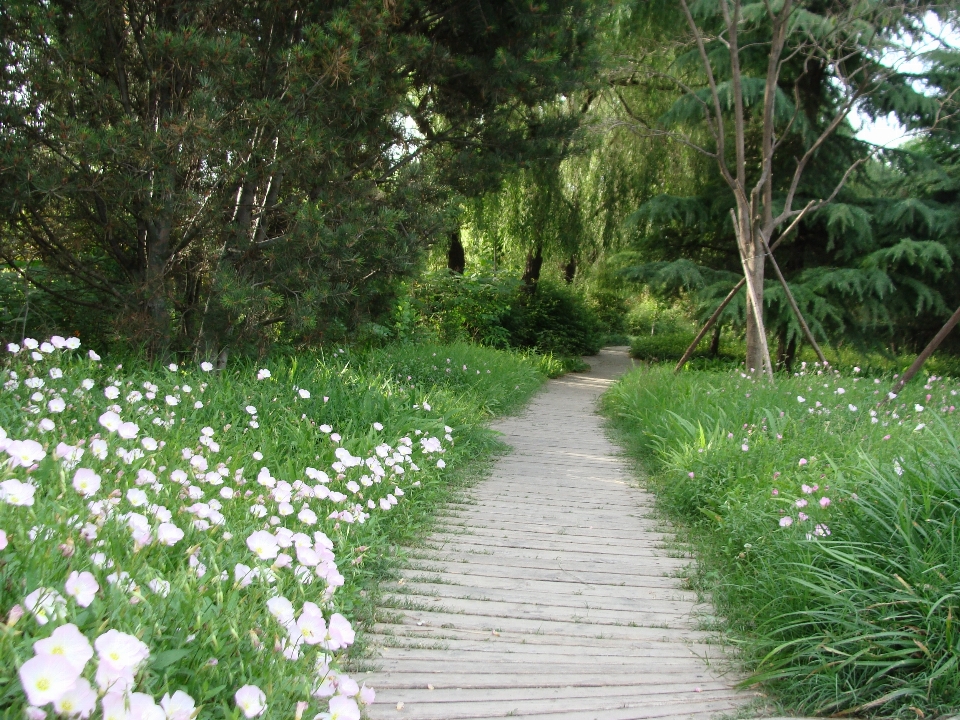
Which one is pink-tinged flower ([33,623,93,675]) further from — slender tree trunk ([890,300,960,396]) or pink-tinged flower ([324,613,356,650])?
slender tree trunk ([890,300,960,396])

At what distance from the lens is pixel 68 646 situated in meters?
1.13

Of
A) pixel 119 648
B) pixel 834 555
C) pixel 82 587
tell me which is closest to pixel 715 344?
pixel 834 555

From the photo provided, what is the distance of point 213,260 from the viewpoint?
18.1 ft

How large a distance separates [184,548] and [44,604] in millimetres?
888

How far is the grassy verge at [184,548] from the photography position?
1348mm

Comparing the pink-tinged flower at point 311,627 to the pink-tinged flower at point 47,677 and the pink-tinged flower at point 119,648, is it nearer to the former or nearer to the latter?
the pink-tinged flower at point 119,648

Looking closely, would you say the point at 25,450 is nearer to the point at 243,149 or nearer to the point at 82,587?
the point at 82,587

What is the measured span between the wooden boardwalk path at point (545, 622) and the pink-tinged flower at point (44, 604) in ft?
3.41

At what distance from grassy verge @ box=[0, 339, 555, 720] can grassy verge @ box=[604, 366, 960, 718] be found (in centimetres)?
153

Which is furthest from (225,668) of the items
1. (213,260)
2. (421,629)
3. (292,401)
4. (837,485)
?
(213,260)

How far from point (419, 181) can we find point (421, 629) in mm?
4288

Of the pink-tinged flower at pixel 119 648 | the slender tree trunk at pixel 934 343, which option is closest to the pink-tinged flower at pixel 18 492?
the pink-tinged flower at pixel 119 648

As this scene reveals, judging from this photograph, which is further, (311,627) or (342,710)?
(311,627)

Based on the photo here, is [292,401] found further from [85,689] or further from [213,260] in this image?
[85,689]
